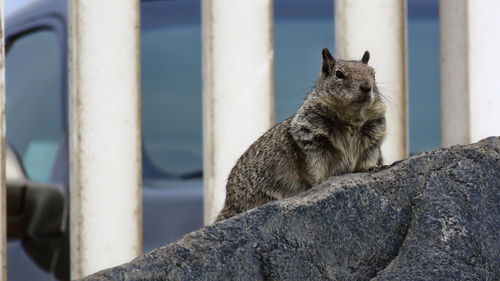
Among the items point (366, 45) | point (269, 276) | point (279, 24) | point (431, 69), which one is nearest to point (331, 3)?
point (279, 24)

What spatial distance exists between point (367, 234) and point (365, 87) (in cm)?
122

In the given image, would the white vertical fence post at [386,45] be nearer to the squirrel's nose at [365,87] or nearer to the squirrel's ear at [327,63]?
the squirrel's ear at [327,63]

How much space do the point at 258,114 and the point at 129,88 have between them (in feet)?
4.20

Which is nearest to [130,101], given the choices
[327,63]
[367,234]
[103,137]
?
[103,137]

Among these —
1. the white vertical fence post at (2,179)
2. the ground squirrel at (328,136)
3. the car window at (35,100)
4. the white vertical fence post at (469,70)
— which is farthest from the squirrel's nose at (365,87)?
the car window at (35,100)

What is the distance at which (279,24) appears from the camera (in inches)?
428

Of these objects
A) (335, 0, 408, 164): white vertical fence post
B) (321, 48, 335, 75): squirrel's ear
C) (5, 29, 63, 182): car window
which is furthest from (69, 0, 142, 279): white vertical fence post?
(321, 48, 335, 75): squirrel's ear

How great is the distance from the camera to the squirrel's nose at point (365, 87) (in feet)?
15.8

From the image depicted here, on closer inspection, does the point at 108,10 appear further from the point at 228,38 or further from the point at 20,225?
the point at 20,225

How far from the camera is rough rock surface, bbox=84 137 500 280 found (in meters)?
3.54

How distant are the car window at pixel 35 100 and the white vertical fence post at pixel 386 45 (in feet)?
13.9

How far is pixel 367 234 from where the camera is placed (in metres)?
3.83

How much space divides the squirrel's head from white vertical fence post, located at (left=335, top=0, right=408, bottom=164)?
3.28m

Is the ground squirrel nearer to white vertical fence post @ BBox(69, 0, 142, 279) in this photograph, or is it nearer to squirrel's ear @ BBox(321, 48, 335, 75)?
squirrel's ear @ BBox(321, 48, 335, 75)
